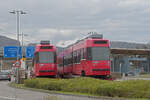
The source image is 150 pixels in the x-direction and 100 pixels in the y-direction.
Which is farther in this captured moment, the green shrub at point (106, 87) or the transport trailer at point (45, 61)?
the transport trailer at point (45, 61)

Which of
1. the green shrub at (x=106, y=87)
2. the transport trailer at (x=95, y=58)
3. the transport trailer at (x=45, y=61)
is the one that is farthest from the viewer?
the transport trailer at (x=45, y=61)

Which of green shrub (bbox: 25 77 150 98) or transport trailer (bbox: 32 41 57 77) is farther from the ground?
transport trailer (bbox: 32 41 57 77)

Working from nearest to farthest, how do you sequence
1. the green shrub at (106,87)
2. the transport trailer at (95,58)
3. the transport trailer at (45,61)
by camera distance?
the green shrub at (106,87), the transport trailer at (95,58), the transport trailer at (45,61)

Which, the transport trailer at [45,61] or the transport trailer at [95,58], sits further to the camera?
the transport trailer at [45,61]

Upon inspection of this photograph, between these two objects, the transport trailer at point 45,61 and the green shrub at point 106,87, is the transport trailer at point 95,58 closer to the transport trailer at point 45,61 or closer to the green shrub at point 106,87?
the green shrub at point 106,87

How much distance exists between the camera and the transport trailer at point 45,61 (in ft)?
120

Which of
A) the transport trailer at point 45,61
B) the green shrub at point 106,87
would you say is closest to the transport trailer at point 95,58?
the green shrub at point 106,87

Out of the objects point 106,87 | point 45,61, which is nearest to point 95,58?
point 45,61

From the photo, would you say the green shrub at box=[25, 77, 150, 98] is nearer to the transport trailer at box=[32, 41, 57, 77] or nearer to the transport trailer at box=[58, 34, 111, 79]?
the transport trailer at box=[58, 34, 111, 79]

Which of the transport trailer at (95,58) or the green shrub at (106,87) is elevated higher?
the transport trailer at (95,58)

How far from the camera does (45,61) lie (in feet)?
120

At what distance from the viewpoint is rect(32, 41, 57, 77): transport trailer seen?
120 feet

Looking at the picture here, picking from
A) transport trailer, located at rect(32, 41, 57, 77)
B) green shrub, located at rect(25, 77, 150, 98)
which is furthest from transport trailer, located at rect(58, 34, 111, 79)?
transport trailer, located at rect(32, 41, 57, 77)

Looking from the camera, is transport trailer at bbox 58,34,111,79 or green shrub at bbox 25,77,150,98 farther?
transport trailer at bbox 58,34,111,79
